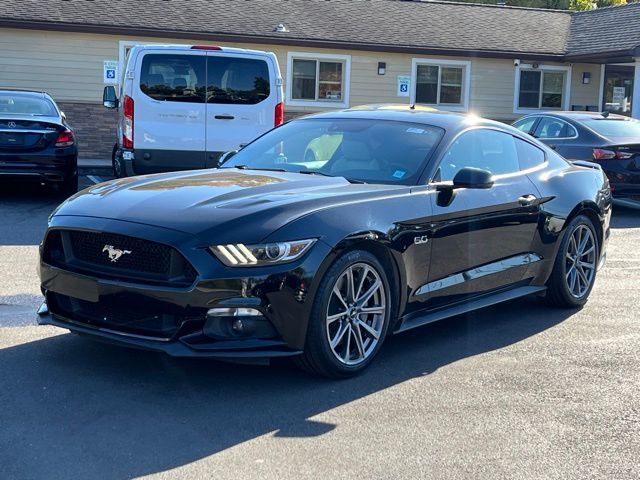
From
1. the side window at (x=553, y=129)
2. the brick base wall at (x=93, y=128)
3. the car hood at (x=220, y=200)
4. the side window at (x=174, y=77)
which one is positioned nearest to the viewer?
the car hood at (x=220, y=200)

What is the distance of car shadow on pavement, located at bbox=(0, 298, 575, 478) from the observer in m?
3.90

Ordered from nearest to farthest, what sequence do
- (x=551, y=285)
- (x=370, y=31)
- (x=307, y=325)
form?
(x=307, y=325) → (x=551, y=285) → (x=370, y=31)

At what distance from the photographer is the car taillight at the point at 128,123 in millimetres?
10914

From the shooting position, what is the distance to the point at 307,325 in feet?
15.3

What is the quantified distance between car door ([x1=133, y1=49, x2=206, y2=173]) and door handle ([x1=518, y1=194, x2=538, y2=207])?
5627 mm

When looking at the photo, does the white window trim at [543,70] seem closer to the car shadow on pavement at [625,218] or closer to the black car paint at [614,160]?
the car shadow on pavement at [625,218]

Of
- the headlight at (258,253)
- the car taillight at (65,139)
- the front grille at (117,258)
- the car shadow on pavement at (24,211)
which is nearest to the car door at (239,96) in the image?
the car taillight at (65,139)

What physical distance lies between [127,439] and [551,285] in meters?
3.94

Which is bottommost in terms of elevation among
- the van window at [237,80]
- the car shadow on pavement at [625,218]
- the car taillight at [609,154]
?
the car shadow on pavement at [625,218]

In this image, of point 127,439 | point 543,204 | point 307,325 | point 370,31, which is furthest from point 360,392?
point 370,31

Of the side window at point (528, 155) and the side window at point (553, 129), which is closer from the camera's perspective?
the side window at point (528, 155)

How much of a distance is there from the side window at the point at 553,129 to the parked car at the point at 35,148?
735 cm

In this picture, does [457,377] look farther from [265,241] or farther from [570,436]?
[265,241]

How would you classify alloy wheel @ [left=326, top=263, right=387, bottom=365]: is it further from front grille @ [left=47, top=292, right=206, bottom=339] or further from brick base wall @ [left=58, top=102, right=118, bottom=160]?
brick base wall @ [left=58, top=102, right=118, bottom=160]
